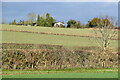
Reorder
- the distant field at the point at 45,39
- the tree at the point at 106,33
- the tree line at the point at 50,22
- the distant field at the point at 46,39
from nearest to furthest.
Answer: the tree at the point at 106,33, the distant field at the point at 46,39, the distant field at the point at 45,39, the tree line at the point at 50,22

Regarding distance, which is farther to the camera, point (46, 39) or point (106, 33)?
point (46, 39)

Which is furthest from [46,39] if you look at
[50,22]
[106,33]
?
[50,22]

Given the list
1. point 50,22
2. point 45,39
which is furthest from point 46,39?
point 50,22

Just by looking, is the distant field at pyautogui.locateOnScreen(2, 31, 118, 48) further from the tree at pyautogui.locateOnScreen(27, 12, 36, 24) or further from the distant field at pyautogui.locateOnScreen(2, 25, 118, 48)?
the tree at pyautogui.locateOnScreen(27, 12, 36, 24)

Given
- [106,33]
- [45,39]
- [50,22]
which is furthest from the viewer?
[50,22]

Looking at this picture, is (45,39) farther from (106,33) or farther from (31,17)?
(31,17)

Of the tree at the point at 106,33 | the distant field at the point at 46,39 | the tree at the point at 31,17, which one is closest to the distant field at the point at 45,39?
the distant field at the point at 46,39

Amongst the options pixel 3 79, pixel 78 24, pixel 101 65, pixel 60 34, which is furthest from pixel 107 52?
pixel 78 24

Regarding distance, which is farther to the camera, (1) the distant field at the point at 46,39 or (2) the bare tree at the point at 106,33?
(1) the distant field at the point at 46,39

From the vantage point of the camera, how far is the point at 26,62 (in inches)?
799

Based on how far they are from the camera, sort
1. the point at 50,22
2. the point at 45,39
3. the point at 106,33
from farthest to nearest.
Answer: the point at 50,22 → the point at 45,39 → the point at 106,33

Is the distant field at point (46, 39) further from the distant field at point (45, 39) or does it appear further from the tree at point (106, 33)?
the tree at point (106, 33)

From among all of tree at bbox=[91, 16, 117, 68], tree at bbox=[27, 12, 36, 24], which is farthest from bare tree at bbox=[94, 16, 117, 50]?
tree at bbox=[27, 12, 36, 24]

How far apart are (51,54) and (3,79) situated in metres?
8.96
